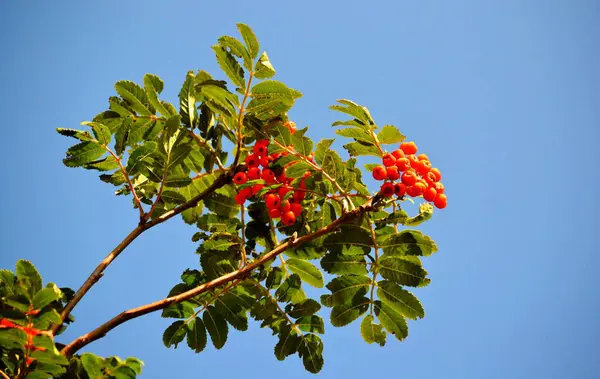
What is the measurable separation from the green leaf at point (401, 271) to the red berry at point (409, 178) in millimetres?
462

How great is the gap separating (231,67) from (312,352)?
187 centimetres

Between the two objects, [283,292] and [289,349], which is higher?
[283,292]

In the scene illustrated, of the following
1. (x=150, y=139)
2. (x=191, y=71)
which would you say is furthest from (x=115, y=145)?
(x=191, y=71)

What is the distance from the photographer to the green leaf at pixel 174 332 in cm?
307

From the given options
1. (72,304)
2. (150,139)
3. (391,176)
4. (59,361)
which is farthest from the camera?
(150,139)

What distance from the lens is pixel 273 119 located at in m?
2.96

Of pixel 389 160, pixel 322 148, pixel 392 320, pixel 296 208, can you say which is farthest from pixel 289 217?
pixel 392 320

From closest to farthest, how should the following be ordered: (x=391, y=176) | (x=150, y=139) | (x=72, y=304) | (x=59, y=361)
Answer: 1. (x=59, y=361)
2. (x=72, y=304)
3. (x=391, y=176)
4. (x=150, y=139)

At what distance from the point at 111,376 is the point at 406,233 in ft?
5.59

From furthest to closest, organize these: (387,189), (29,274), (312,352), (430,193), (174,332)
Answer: (312,352)
(174,332)
(430,193)
(387,189)
(29,274)

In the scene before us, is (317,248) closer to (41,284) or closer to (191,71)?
(191,71)

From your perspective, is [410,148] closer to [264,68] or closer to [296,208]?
[296,208]

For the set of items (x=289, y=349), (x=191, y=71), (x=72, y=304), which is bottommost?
(x=72, y=304)

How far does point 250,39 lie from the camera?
2.90m
